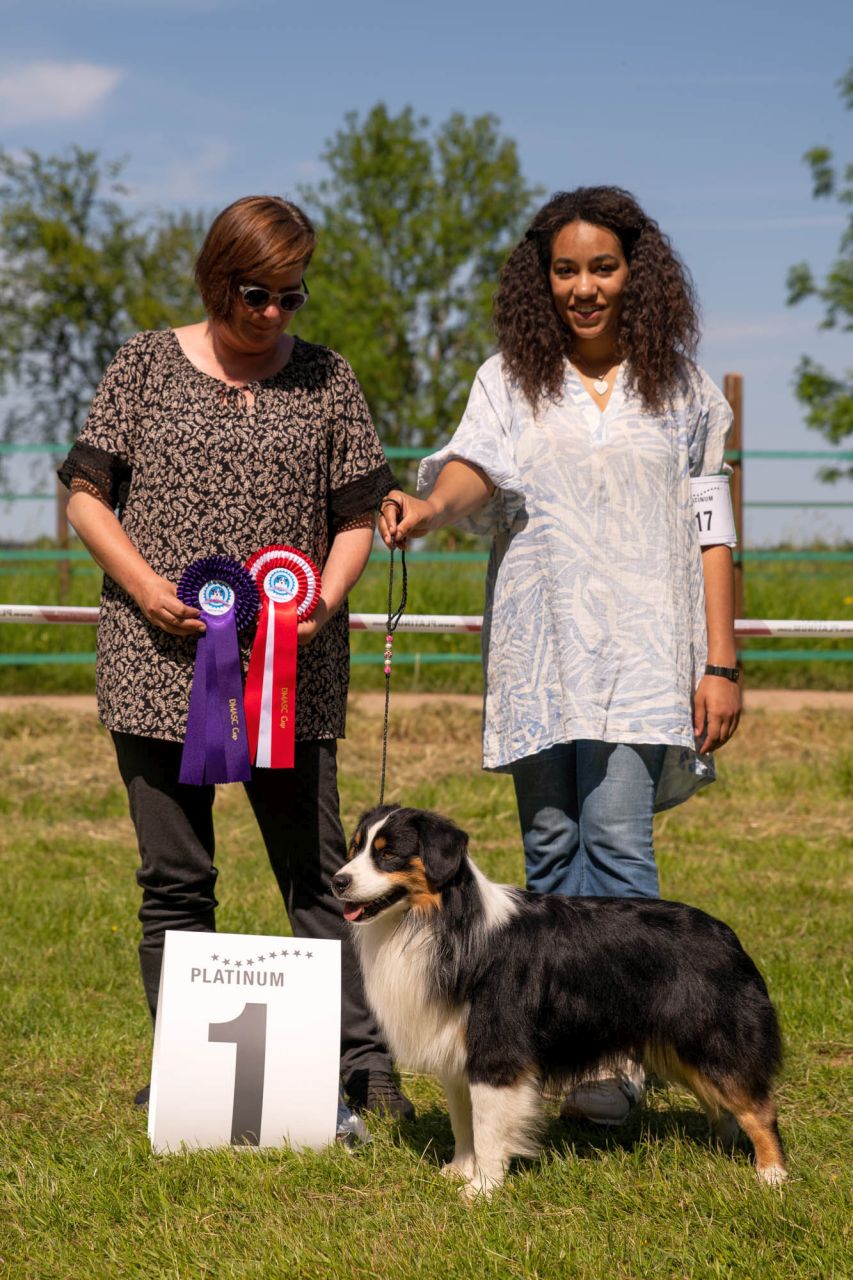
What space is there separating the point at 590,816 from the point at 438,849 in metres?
0.54

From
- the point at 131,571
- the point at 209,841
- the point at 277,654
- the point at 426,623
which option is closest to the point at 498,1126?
the point at 209,841

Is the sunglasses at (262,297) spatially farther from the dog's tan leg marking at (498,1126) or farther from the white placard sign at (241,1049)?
the dog's tan leg marking at (498,1126)

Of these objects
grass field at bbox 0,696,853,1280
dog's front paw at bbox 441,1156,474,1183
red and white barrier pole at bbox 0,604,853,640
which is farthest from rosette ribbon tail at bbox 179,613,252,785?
red and white barrier pole at bbox 0,604,853,640

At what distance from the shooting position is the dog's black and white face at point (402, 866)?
293 cm

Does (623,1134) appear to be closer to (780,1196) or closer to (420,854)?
(780,1196)

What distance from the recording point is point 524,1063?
117 inches

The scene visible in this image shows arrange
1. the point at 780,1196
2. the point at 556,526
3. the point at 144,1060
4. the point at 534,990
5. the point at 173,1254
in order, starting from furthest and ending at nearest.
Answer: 1. the point at 144,1060
2. the point at 556,526
3. the point at 534,990
4. the point at 780,1196
5. the point at 173,1254

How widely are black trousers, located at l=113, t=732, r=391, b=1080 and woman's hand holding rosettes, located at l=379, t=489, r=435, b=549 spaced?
60cm

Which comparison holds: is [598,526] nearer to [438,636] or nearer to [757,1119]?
[757,1119]

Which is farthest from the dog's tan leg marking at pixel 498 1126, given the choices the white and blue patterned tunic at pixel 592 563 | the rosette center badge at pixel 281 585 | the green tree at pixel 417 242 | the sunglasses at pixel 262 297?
the green tree at pixel 417 242

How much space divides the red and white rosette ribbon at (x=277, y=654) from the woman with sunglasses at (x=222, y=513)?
0.16ft

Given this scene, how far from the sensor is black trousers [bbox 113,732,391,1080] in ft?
11.0

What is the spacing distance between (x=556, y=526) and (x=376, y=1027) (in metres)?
1.45

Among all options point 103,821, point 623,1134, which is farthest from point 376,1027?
point 103,821
